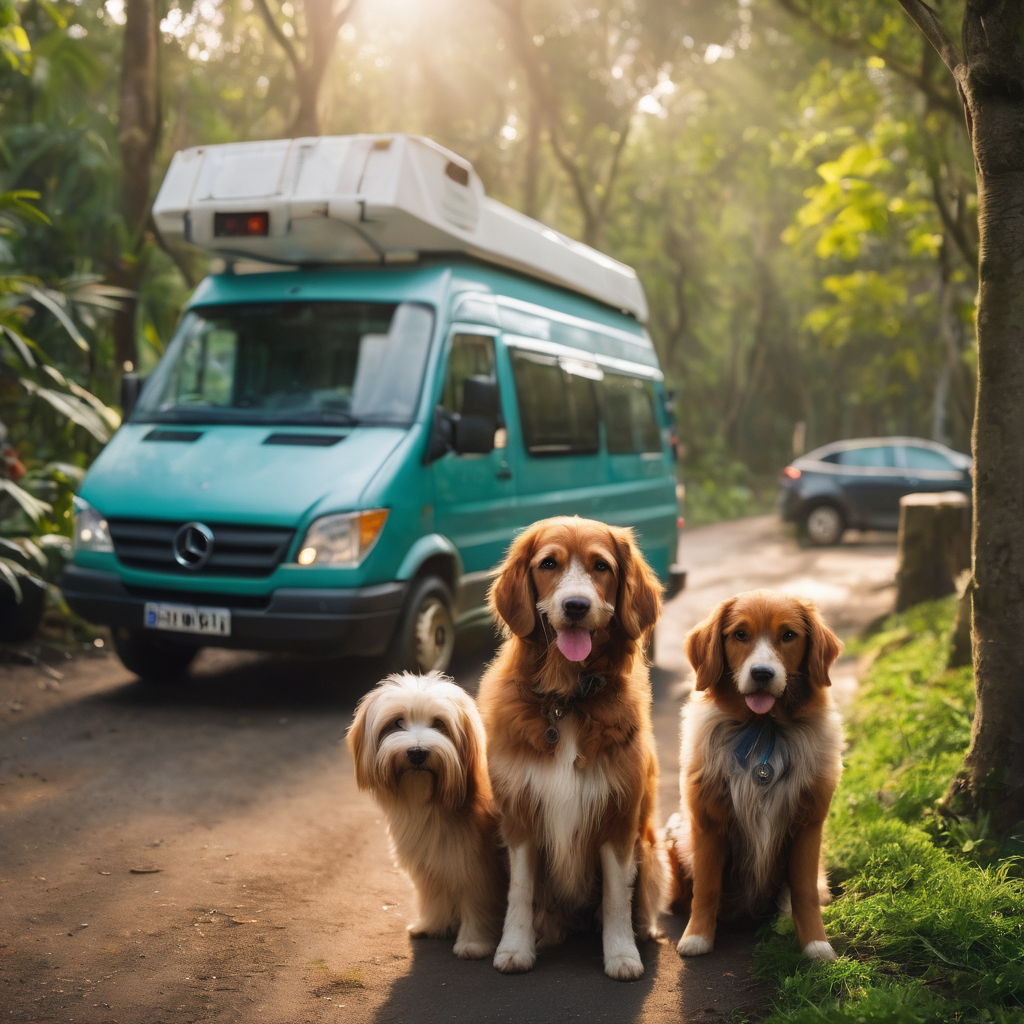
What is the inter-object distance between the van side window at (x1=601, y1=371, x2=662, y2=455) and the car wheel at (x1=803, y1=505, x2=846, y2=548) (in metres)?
10.1

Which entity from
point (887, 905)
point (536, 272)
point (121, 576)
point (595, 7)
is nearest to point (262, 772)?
point (121, 576)

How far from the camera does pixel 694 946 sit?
12.0 ft

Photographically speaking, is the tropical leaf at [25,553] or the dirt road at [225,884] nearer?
the dirt road at [225,884]

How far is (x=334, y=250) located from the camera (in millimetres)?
7512

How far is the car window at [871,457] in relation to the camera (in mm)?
20125

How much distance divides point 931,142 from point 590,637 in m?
10.9

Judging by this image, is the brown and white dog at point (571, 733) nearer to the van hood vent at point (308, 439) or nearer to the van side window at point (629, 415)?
the van hood vent at point (308, 439)

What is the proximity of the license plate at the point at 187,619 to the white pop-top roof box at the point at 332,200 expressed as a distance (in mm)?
2597

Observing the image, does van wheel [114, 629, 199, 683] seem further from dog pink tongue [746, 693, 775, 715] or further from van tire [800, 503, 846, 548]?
van tire [800, 503, 846, 548]

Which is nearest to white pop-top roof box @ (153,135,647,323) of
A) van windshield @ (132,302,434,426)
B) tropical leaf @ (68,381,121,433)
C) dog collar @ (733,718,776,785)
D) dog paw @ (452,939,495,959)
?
van windshield @ (132,302,434,426)

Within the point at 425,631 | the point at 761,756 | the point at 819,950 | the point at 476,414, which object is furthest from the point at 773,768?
the point at 476,414

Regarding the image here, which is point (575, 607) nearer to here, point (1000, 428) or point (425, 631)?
point (1000, 428)

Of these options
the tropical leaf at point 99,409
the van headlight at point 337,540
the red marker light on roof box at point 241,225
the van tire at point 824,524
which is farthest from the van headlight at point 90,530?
the van tire at point 824,524

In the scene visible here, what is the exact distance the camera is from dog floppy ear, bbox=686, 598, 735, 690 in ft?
12.0
